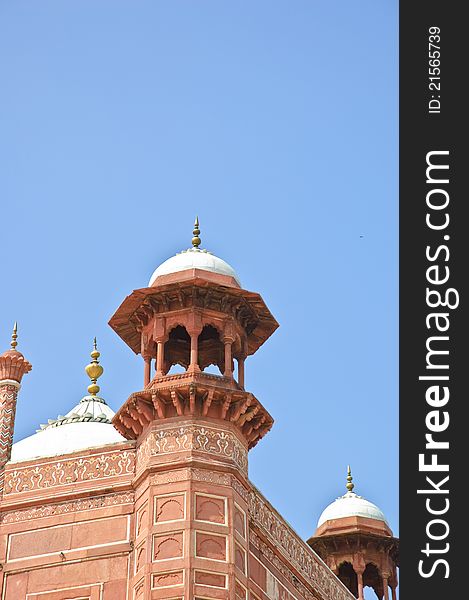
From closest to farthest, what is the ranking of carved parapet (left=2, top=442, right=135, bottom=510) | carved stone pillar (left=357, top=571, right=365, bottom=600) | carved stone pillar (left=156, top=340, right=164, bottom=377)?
carved parapet (left=2, top=442, right=135, bottom=510) < carved stone pillar (left=156, top=340, right=164, bottom=377) < carved stone pillar (left=357, top=571, right=365, bottom=600)

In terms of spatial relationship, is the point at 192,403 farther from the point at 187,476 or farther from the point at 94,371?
the point at 94,371

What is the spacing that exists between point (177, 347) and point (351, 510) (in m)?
5.54

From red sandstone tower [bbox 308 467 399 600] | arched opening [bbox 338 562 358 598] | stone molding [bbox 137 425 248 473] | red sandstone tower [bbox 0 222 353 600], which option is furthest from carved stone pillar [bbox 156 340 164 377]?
arched opening [bbox 338 562 358 598]

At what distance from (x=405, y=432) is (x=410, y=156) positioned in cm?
208

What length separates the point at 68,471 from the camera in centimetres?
1484

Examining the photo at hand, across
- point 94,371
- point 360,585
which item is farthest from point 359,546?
point 94,371

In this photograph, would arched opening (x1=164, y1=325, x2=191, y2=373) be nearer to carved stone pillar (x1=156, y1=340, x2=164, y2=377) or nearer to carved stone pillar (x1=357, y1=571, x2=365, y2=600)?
carved stone pillar (x1=156, y1=340, x2=164, y2=377)

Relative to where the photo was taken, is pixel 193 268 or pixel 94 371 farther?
pixel 94 371

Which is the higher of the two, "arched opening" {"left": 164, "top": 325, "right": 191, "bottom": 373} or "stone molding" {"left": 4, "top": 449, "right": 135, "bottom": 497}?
"arched opening" {"left": 164, "top": 325, "right": 191, "bottom": 373}

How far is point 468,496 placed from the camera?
1011 cm

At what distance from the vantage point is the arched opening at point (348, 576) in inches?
807

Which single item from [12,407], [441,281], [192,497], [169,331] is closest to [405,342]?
[441,281]

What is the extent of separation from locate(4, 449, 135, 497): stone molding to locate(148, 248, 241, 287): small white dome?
1.86 m

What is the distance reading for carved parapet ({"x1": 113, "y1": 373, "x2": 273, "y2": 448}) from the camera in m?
14.5
